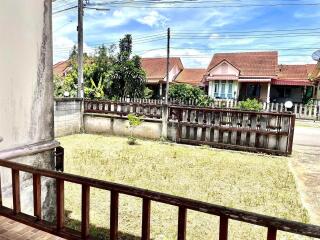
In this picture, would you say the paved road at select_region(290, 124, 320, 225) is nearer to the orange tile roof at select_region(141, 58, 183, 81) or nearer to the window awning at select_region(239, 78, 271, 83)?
the window awning at select_region(239, 78, 271, 83)

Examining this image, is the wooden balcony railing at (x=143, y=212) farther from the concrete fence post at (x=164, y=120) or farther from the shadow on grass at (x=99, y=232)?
the concrete fence post at (x=164, y=120)

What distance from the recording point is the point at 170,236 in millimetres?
3500

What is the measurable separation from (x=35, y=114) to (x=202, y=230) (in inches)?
95.8

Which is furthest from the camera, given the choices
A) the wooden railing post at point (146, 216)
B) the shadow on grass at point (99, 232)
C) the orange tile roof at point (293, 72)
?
the orange tile roof at point (293, 72)

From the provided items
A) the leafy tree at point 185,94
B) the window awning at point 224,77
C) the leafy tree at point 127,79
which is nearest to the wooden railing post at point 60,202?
the leafy tree at point 127,79

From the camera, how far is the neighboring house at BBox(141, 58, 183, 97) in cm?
2466

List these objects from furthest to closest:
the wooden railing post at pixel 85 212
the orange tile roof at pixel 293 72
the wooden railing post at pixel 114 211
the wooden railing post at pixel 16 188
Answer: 1. the orange tile roof at pixel 293 72
2. the wooden railing post at pixel 16 188
3. the wooden railing post at pixel 85 212
4. the wooden railing post at pixel 114 211

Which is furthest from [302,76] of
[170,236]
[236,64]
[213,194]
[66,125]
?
[170,236]

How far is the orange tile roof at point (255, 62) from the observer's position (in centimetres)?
2242

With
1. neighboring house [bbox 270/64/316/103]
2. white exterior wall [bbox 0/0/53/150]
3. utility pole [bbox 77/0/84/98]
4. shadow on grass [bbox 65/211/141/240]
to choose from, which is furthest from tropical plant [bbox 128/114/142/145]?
neighboring house [bbox 270/64/316/103]

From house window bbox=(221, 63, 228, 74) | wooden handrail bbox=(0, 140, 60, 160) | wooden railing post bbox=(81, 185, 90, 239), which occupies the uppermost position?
house window bbox=(221, 63, 228, 74)

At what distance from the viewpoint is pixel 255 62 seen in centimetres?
2358

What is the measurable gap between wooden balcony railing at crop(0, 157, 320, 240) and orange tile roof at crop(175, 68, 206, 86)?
2399 cm

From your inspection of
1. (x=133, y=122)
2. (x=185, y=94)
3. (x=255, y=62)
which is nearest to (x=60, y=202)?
(x=133, y=122)
